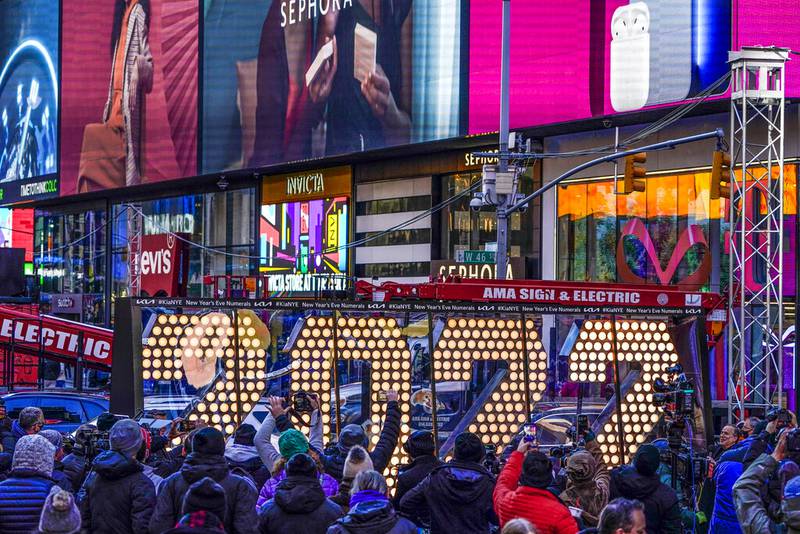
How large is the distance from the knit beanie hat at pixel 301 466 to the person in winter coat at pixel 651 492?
2122 mm

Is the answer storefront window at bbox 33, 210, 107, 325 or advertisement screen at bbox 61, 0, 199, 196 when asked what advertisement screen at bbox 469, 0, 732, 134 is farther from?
storefront window at bbox 33, 210, 107, 325

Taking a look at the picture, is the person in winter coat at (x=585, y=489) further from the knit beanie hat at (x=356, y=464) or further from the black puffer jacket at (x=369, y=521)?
the black puffer jacket at (x=369, y=521)

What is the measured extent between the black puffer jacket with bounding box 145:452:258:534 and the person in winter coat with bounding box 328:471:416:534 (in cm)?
79

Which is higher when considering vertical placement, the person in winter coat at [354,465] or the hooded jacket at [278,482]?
the person in winter coat at [354,465]

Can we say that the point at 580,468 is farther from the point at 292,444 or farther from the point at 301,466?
the point at 301,466

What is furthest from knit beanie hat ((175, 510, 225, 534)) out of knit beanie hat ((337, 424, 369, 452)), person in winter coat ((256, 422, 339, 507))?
knit beanie hat ((337, 424, 369, 452))

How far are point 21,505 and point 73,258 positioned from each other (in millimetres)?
61732

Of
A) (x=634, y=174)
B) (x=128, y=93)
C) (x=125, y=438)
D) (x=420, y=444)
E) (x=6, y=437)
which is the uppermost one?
(x=128, y=93)

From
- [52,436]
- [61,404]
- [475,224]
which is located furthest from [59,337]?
[475,224]

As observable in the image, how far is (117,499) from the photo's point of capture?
827 cm

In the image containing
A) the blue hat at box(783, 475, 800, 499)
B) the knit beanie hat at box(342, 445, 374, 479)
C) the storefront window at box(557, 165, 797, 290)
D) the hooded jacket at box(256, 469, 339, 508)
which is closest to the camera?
the blue hat at box(783, 475, 800, 499)

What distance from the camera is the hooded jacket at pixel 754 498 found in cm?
809

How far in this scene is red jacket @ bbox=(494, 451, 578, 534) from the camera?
784 centimetres

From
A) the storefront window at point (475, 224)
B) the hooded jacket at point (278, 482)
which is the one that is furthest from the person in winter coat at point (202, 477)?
the storefront window at point (475, 224)
